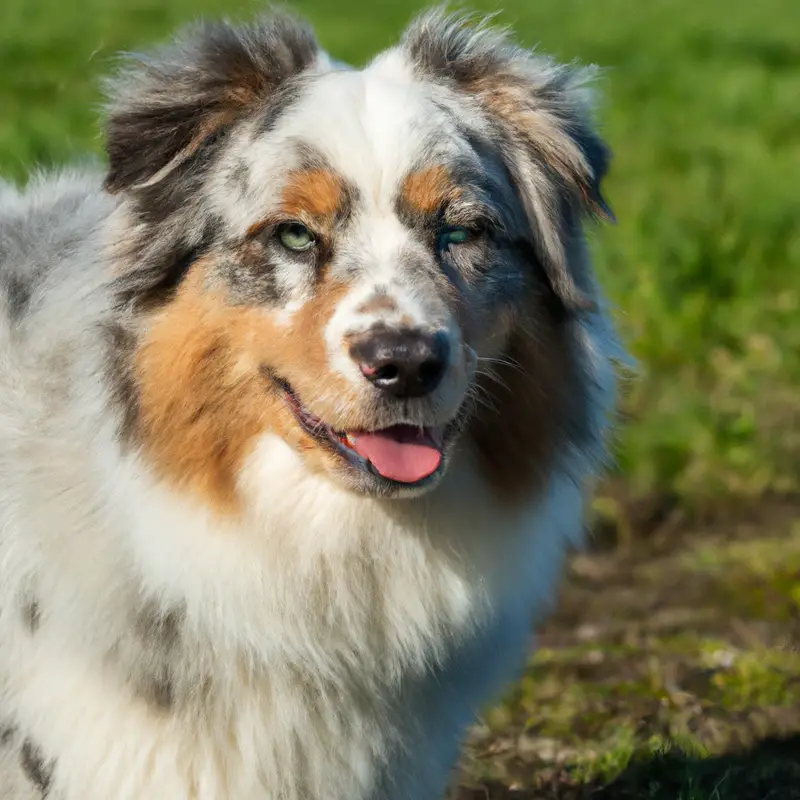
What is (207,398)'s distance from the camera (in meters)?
3.44

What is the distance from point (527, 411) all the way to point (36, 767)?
5.06 ft

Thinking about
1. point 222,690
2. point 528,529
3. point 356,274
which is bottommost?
point 222,690

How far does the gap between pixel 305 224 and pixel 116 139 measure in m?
0.55

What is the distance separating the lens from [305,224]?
3.41m

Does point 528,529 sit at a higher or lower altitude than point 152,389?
lower

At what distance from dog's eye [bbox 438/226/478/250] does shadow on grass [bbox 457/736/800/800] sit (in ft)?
6.62

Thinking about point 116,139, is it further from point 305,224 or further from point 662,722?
point 662,722

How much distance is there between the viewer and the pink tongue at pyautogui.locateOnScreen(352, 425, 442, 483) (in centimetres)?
335

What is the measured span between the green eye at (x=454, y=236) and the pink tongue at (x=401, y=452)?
49 cm

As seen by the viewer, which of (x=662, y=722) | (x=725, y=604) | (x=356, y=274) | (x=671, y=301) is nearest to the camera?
(x=356, y=274)

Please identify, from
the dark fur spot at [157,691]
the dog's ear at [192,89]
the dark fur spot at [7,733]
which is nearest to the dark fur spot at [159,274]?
the dog's ear at [192,89]

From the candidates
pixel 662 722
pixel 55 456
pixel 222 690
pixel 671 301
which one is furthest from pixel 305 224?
pixel 671 301

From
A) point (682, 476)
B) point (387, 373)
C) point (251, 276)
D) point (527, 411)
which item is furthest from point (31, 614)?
point (682, 476)

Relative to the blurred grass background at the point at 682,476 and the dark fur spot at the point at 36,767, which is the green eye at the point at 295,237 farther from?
the dark fur spot at the point at 36,767
